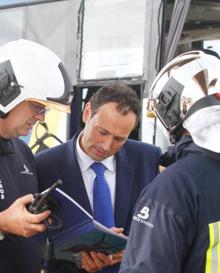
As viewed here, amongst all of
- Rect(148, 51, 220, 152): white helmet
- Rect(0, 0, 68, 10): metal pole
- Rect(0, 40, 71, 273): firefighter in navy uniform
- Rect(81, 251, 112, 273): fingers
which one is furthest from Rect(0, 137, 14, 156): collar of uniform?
Rect(0, 0, 68, 10): metal pole

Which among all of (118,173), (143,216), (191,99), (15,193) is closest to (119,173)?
(118,173)

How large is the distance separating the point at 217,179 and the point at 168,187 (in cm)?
17

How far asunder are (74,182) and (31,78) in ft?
1.89

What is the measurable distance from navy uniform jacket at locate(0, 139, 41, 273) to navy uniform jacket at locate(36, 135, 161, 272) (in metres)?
0.12

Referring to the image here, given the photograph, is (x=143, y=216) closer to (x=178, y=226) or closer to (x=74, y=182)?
(x=178, y=226)

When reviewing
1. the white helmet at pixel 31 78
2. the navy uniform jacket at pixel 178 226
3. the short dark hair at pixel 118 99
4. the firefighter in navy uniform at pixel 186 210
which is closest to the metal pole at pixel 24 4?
the short dark hair at pixel 118 99

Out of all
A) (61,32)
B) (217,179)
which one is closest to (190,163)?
(217,179)

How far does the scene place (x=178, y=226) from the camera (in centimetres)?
175

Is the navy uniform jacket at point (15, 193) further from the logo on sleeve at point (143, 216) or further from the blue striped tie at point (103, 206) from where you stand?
the logo on sleeve at point (143, 216)

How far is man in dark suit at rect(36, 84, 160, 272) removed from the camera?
114 inches

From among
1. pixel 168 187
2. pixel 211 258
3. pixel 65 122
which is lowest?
pixel 65 122

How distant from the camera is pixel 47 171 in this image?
115 inches

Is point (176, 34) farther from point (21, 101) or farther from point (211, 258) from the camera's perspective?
point (211, 258)

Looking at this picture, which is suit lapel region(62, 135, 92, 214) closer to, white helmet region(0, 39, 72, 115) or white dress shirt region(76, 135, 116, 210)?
white dress shirt region(76, 135, 116, 210)
